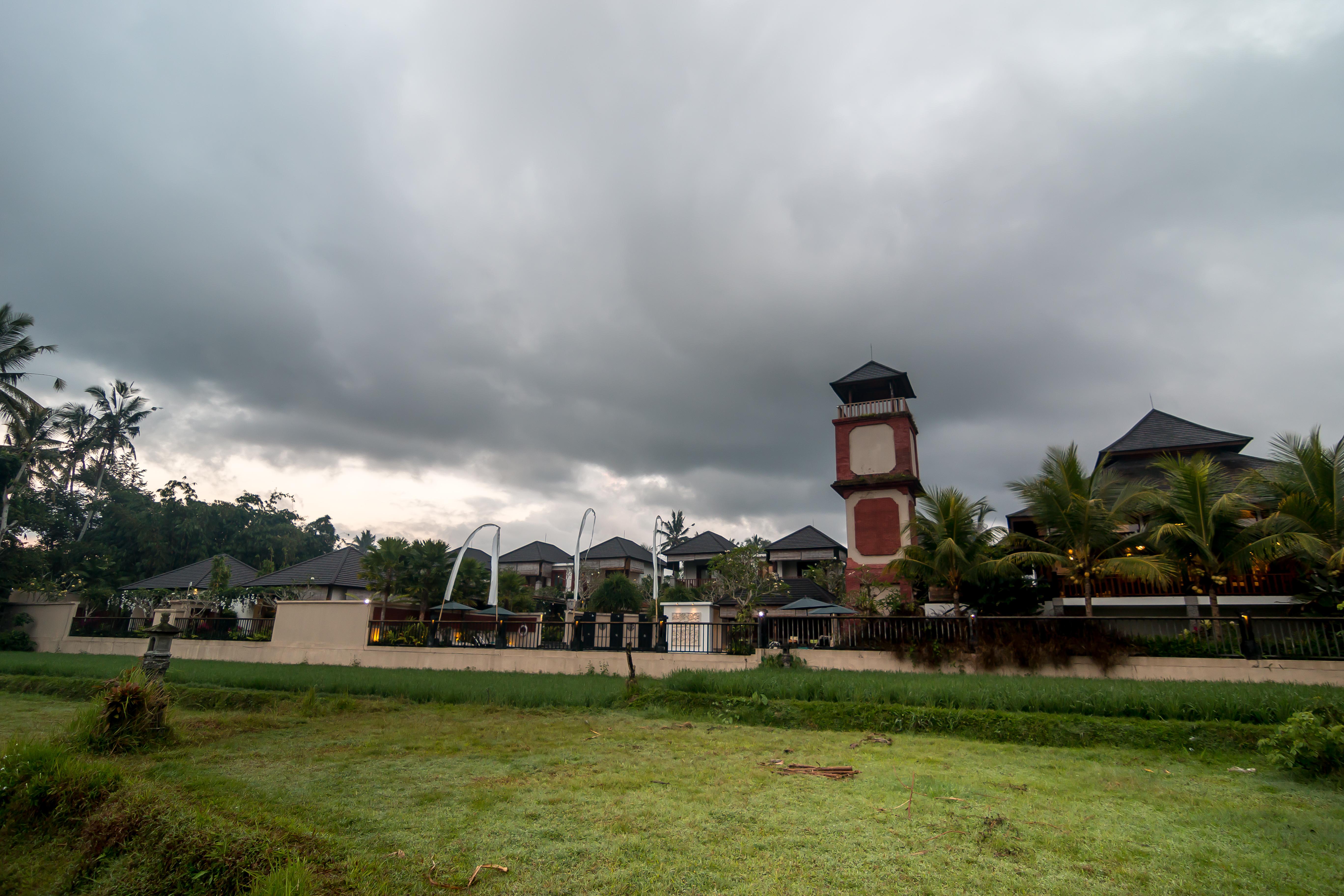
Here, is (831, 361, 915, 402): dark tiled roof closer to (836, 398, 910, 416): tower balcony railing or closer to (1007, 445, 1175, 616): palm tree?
(836, 398, 910, 416): tower balcony railing

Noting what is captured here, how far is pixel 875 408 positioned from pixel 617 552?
111ft

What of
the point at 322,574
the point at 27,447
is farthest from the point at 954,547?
the point at 27,447

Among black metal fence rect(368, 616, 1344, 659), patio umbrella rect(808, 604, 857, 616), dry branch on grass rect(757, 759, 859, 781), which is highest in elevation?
patio umbrella rect(808, 604, 857, 616)

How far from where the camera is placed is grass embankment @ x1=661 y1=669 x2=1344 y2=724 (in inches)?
332

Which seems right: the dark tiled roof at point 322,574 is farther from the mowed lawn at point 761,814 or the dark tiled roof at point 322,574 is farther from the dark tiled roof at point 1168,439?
the dark tiled roof at point 1168,439

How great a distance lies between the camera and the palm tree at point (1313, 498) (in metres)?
13.2

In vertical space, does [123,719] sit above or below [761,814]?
above

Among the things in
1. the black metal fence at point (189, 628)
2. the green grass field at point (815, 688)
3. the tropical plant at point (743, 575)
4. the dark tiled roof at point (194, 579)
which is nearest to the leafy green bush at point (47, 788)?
the green grass field at point (815, 688)

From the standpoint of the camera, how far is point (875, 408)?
24.6 metres

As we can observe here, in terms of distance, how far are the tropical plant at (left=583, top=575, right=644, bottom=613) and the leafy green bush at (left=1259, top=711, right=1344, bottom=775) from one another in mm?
25455

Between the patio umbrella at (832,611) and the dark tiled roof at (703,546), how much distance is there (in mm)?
28759

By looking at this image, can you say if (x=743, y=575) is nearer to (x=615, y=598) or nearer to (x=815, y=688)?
(x=615, y=598)

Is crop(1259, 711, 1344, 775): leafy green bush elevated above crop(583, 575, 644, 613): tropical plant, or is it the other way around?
crop(583, 575, 644, 613): tropical plant

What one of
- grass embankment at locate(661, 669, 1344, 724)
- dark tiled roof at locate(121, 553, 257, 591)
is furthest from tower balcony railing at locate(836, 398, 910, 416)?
dark tiled roof at locate(121, 553, 257, 591)
